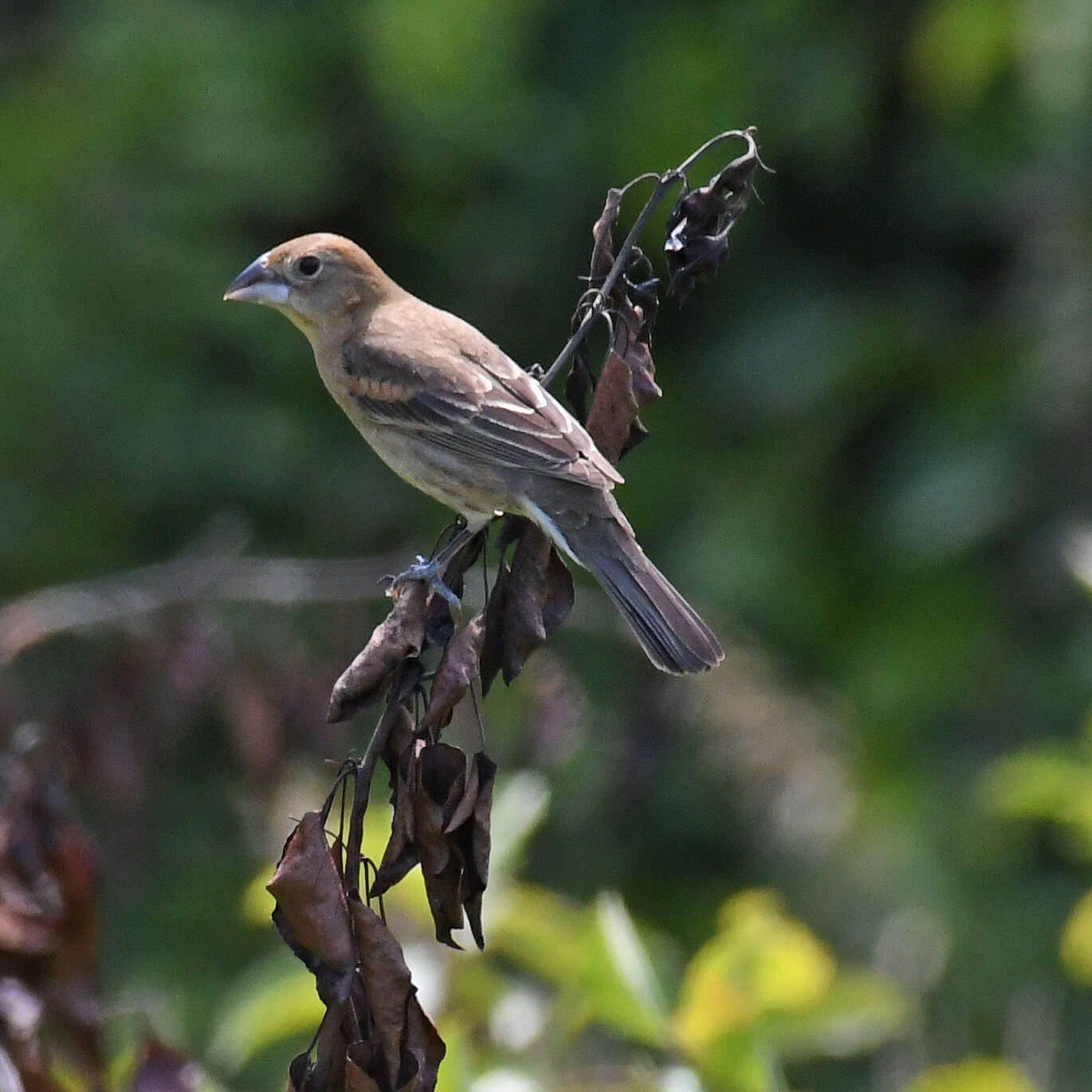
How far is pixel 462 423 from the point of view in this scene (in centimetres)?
335

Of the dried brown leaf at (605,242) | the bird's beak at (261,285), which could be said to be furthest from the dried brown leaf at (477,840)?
the bird's beak at (261,285)

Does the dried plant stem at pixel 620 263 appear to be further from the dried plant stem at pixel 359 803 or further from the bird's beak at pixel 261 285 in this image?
the bird's beak at pixel 261 285

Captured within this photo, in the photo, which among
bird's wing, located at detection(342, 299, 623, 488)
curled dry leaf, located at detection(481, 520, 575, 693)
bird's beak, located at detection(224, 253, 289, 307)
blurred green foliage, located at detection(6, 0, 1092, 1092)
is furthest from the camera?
blurred green foliage, located at detection(6, 0, 1092, 1092)

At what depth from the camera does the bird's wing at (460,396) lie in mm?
3133

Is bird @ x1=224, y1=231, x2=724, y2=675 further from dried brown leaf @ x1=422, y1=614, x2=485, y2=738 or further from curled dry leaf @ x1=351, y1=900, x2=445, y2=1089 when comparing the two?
curled dry leaf @ x1=351, y1=900, x2=445, y2=1089

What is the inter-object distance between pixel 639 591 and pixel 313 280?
1.25 metres

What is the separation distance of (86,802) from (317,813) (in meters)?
4.28

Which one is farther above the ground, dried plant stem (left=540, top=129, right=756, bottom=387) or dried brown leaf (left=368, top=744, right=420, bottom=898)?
dried plant stem (left=540, top=129, right=756, bottom=387)

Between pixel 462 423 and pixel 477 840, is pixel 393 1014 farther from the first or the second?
pixel 462 423

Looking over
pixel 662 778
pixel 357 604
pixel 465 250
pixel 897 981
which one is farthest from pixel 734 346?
pixel 897 981

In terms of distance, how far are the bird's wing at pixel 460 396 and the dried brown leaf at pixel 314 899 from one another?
1.32 m

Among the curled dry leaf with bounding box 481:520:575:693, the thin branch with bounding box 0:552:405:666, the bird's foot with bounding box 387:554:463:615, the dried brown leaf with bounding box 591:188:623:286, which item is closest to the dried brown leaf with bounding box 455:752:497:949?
the curled dry leaf with bounding box 481:520:575:693

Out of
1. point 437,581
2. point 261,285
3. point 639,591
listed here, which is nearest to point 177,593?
point 261,285

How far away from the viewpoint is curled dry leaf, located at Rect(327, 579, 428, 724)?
184 centimetres
